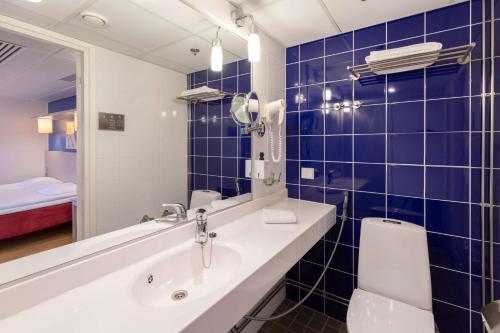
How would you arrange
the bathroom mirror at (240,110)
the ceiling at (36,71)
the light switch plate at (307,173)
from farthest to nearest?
1. the light switch plate at (307,173)
2. the bathroom mirror at (240,110)
3. the ceiling at (36,71)

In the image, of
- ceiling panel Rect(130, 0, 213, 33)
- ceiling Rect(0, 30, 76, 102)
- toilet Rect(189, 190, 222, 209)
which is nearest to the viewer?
ceiling Rect(0, 30, 76, 102)

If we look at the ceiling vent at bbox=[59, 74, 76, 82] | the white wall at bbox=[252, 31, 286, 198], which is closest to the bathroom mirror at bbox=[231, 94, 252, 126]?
the white wall at bbox=[252, 31, 286, 198]

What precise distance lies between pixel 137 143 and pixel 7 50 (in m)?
0.49

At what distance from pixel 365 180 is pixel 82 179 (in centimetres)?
161

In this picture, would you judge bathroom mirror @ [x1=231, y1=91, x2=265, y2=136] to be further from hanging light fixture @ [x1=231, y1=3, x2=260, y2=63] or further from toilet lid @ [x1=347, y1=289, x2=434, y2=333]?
toilet lid @ [x1=347, y1=289, x2=434, y2=333]

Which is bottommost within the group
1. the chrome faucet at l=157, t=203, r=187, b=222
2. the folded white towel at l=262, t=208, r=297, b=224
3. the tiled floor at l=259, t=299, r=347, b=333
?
the tiled floor at l=259, t=299, r=347, b=333

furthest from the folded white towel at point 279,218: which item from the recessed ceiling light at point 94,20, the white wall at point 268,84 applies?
the recessed ceiling light at point 94,20

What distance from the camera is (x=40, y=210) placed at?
0.89 metres

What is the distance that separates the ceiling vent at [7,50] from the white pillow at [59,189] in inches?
16.5

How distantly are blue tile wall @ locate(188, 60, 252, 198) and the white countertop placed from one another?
0.42 m

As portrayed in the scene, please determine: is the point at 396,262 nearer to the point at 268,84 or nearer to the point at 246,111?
the point at 246,111

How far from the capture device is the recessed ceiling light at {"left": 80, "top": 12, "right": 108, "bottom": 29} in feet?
2.87

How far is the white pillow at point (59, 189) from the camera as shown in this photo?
87 centimetres

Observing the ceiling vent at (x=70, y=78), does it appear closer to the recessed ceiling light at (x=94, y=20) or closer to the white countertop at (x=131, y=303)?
the recessed ceiling light at (x=94, y=20)
